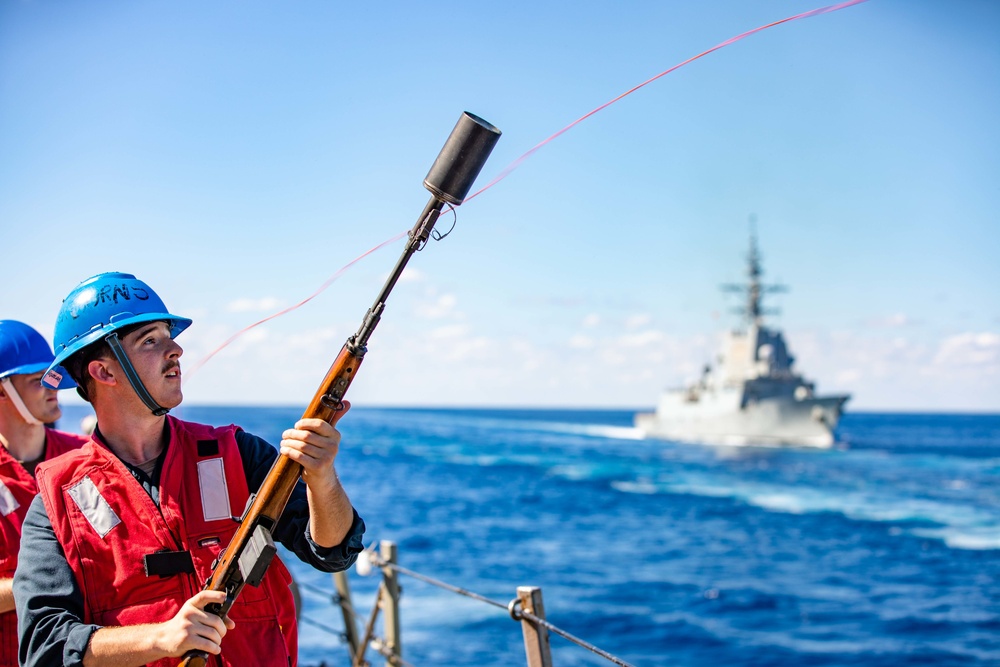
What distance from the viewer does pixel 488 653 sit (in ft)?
54.6

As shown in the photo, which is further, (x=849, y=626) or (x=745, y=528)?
(x=745, y=528)

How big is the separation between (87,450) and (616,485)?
46.5m

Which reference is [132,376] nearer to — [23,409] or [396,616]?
[23,409]

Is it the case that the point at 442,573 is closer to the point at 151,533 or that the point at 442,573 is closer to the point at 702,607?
the point at 702,607

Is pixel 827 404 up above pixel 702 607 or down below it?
above

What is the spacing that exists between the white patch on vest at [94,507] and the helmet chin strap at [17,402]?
126 centimetres

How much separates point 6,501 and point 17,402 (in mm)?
451

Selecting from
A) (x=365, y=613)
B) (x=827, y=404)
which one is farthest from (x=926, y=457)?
(x=365, y=613)

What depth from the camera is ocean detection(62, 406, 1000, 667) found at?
18141 millimetres

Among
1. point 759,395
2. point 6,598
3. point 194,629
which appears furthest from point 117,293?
point 759,395

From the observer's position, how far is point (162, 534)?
2.46m

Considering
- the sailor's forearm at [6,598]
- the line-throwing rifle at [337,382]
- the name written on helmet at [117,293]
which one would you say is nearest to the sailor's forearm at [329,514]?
the line-throwing rifle at [337,382]

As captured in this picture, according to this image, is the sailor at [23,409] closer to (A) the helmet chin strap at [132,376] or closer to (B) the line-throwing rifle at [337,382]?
(A) the helmet chin strap at [132,376]

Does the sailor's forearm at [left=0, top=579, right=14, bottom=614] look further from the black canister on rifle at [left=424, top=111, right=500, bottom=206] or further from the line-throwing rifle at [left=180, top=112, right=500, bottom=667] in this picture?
the black canister on rifle at [left=424, top=111, right=500, bottom=206]
